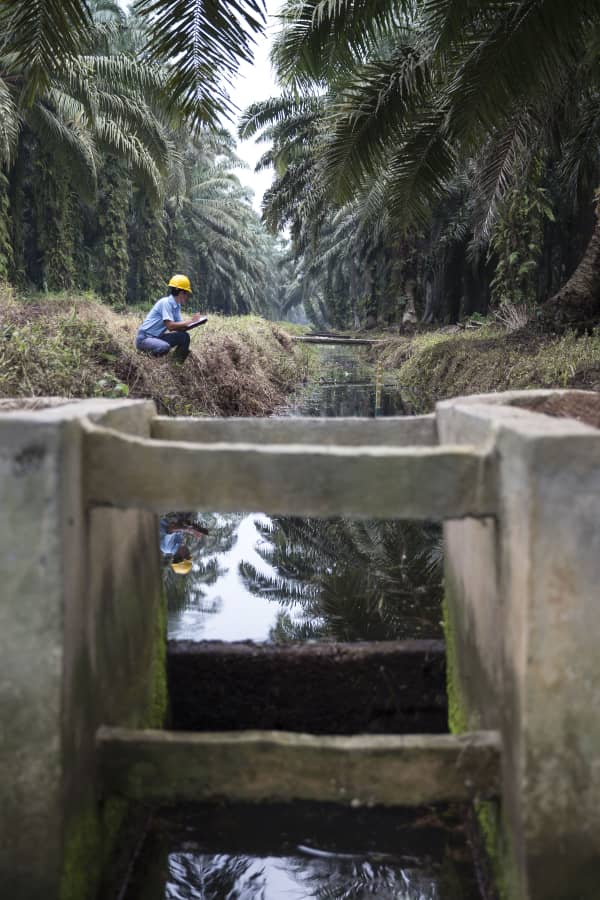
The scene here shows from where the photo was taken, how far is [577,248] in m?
20.3

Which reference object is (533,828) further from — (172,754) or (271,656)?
(271,656)

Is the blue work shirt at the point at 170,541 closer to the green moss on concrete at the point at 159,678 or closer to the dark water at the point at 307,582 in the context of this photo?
the dark water at the point at 307,582

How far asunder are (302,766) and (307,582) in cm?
288

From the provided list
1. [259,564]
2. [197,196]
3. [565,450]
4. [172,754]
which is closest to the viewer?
[565,450]

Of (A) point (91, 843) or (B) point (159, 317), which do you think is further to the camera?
(B) point (159, 317)

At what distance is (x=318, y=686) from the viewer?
3.20 m

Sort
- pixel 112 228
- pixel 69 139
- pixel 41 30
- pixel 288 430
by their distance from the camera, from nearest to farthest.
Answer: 1. pixel 288 430
2. pixel 41 30
3. pixel 69 139
4. pixel 112 228

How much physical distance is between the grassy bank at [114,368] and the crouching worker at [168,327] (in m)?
0.15

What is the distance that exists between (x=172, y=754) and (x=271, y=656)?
3.03 feet

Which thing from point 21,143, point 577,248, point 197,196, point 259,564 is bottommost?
point 259,564

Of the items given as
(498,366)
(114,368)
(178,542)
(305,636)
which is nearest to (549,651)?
(305,636)

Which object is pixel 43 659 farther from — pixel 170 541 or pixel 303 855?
pixel 170 541

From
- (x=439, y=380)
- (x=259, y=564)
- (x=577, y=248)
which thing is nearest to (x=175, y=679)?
(x=259, y=564)

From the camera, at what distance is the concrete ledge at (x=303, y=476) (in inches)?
82.7
